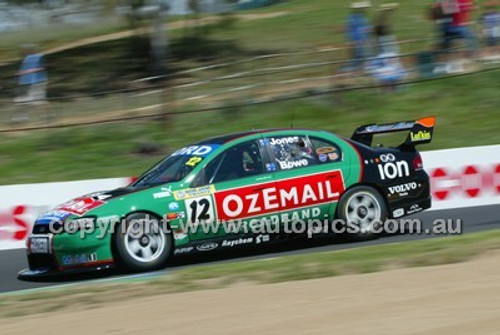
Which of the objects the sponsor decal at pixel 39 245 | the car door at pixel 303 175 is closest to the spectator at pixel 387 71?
the car door at pixel 303 175

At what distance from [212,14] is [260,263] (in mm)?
18035

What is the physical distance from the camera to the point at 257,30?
30.1m

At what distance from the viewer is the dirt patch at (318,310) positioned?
6.46 meters

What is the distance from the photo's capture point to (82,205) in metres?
9.77

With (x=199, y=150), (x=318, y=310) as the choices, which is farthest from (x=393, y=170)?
(x=318, y=310)

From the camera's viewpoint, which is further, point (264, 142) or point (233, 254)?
point (233, 254)

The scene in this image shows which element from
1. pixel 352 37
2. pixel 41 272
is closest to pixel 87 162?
pixel 352 37

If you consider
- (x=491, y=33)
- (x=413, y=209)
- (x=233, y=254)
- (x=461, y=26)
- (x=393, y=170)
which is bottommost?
(x=233, y=254)

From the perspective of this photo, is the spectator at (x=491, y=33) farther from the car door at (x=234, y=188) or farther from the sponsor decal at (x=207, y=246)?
the sponsor decal at (x=207, y=246)

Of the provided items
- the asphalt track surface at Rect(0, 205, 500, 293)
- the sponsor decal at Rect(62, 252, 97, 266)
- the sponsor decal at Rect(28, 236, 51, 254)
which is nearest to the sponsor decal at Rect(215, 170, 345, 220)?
the asphalt track surface at Rect(0, 205, 500, 293)

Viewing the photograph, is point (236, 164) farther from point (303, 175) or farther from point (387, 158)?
point (387, 158)

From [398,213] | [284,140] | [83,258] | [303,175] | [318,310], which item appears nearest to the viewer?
[318,310]

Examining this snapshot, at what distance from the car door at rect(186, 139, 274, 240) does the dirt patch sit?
1.95 m

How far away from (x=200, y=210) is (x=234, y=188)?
455mm
